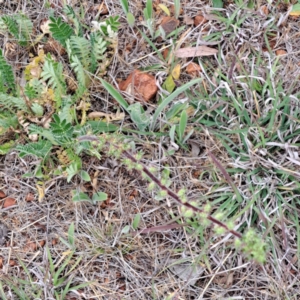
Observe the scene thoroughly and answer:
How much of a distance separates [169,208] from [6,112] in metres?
0.92

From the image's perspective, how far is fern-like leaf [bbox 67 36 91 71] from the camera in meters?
2.09

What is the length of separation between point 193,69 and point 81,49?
0.55 meters

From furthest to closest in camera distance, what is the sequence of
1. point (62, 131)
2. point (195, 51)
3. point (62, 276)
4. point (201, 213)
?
1. point (195, 51)
2. point (62, 276)
3. point (62, 131)
4. point (201, 213)

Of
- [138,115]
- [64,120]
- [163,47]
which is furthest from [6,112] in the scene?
[163,47]

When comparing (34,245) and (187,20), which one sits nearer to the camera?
(34,245)

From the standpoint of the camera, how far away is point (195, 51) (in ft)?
7.07

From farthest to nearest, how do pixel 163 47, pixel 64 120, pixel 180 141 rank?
pixel 163 47
pixel 180 141
pixel 64 120

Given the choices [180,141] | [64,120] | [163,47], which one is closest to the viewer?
[64,120]

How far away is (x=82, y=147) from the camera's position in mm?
2010

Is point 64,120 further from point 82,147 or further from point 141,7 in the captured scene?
point 141,7

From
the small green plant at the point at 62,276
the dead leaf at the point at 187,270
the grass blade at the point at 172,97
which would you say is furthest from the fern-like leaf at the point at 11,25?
the dead leaf at the point at 187,270

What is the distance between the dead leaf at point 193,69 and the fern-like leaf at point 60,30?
0.60m

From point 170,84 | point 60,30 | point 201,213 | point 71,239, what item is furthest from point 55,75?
point 201,213

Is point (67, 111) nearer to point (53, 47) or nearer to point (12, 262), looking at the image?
point (53, 47)
